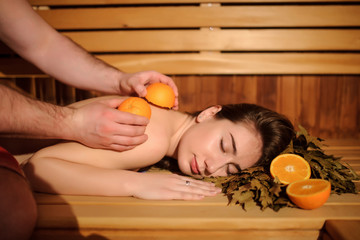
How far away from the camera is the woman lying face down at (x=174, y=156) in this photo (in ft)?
5.04

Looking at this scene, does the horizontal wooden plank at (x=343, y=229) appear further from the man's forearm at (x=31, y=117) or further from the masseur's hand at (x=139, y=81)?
the man's forearm at (x=31, y=117)

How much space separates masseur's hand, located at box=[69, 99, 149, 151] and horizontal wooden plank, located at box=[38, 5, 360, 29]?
1.83 meters

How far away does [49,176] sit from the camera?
59.7 inches

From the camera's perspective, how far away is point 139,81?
184cm

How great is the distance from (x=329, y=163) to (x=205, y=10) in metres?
2.10

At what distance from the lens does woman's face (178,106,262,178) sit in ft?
5.91

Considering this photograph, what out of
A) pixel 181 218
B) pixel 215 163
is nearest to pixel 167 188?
pixel 181 218

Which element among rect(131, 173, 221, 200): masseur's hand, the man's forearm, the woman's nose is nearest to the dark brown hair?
the woman's nose

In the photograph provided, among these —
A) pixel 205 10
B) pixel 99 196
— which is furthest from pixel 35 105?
pixel 205 10

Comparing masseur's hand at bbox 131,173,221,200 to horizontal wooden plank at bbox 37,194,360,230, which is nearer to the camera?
horizontal wooden plank at bbox 37,194,360,230

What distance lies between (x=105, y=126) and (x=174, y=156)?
31.3 inches

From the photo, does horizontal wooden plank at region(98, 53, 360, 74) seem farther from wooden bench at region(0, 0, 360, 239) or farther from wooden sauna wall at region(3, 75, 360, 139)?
wooden sauna wall at region(3, 75, 360, 139)

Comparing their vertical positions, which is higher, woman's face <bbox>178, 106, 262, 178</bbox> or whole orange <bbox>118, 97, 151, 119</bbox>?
whole orange <bbox>118, 97, 151, 119</bbox>

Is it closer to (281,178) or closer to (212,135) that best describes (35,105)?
(212,135)
